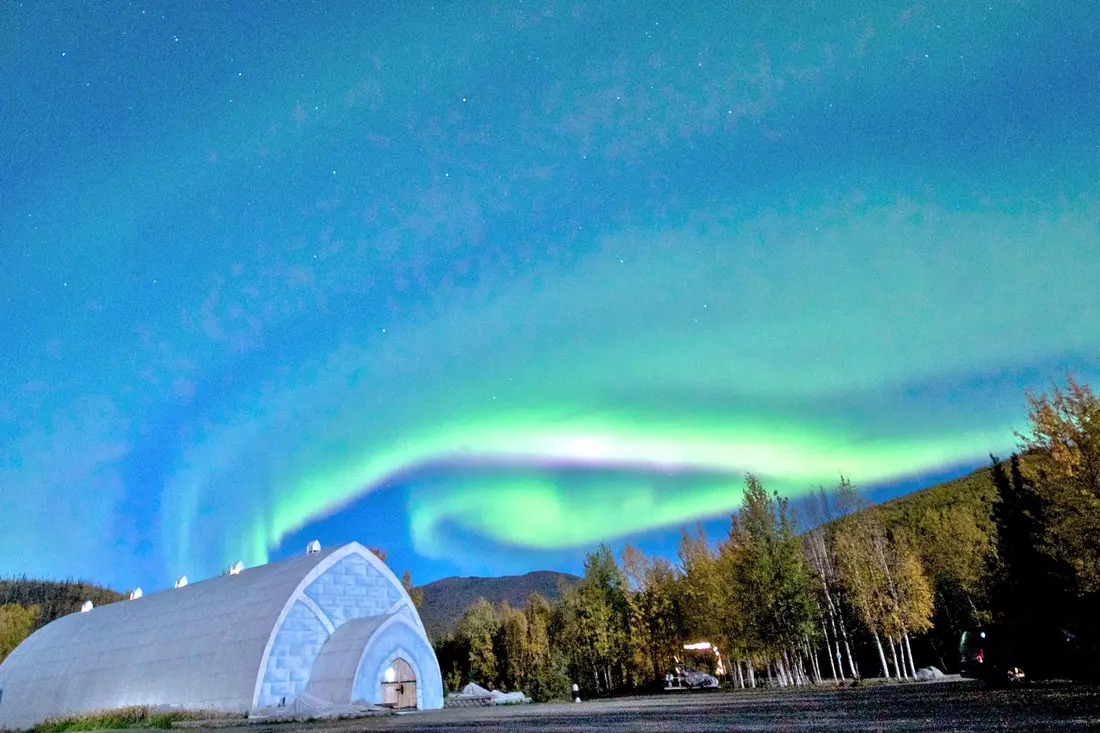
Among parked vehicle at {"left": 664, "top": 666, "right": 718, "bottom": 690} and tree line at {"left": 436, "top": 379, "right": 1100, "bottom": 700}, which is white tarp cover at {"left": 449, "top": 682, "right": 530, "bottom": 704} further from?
parked vehicle at {"left": 664, "top": 666, "right": 718, "bottom": 690}

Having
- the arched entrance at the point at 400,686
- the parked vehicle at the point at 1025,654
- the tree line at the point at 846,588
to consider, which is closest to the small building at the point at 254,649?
the arched entrance at the point at 400,686

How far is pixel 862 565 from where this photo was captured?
5131 centimetres

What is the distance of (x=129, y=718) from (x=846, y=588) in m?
53.3

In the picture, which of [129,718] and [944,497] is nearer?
[129,718]

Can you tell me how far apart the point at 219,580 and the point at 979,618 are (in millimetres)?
63848

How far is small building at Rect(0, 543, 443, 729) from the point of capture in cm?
4031

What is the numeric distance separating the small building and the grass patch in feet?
2.68

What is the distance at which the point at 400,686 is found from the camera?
4531 cm

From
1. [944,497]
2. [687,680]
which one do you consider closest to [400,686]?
[687,680]

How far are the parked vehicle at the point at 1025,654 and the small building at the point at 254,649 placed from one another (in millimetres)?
32863

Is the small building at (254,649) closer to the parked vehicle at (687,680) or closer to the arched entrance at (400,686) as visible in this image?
the arched entrance at (400,686)

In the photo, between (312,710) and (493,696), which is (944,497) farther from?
(312,710)

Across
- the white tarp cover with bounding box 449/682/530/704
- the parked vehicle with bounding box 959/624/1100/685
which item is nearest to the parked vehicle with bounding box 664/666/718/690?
the white tarp cover with bounding box 449/682/530/704

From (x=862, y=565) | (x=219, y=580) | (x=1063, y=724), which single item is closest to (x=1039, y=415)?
(x=862, y=565)
